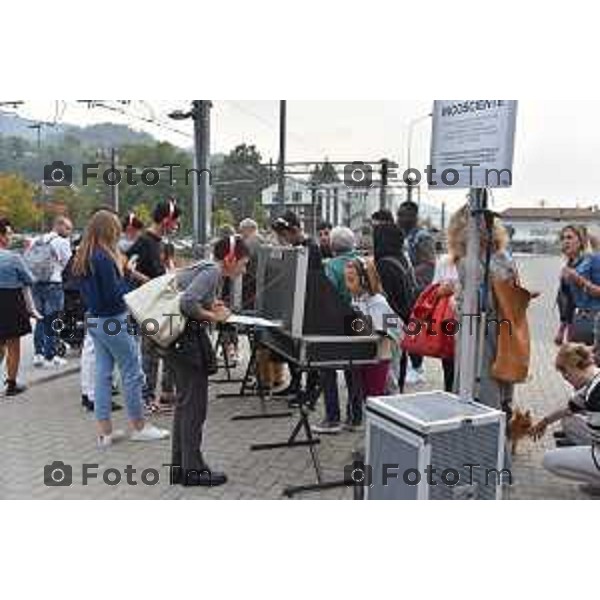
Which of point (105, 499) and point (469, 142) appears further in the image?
point (105, 499)

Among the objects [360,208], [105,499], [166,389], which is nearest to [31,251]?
[166,389]

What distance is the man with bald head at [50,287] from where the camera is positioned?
718 cm

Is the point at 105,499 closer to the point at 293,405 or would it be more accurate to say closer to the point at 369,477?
the point at 369,477

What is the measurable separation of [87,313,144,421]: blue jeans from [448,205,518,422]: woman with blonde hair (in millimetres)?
2218

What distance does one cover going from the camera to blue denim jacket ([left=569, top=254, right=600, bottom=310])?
560cm

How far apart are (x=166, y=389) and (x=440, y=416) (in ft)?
11.3

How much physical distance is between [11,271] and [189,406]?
9.54ft

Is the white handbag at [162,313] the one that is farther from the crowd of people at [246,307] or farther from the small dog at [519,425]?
the small dog at [519,425]

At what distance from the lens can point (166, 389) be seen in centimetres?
607

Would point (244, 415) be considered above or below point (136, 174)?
below

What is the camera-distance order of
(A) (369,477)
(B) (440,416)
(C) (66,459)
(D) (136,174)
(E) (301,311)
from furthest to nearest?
(D) (136,174)
(C) (66,459)
(E) (301,311)
(A) (369,477)
(B) (440,416)

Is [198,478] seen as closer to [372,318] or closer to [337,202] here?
[372,318]

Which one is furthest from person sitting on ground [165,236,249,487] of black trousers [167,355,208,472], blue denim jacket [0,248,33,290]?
blue denim jacket [0,248,33,290]

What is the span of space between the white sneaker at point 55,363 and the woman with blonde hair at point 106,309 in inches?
109
